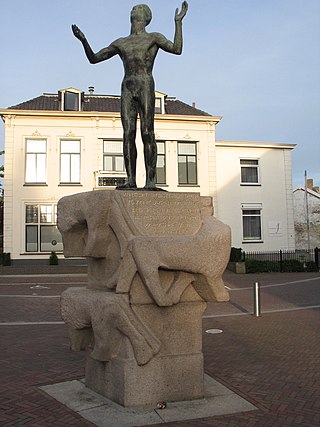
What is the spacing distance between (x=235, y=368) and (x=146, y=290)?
266 centimetres

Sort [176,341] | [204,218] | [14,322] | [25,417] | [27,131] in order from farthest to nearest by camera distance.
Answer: [27,131] < [14,322] < [204,218] < [176,341] < [25,417]

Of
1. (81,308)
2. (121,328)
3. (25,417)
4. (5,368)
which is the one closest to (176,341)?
(121,328)

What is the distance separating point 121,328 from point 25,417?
141 cm

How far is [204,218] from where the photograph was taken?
5562 mm

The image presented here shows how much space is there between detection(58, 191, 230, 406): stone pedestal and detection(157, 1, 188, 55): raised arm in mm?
2012

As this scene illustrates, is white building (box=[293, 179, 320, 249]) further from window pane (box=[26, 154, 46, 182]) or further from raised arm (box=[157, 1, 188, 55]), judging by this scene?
raised arm (box=[157, 1, 188, 55])

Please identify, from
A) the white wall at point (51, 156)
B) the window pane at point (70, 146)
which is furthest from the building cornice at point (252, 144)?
the window pane at point (70, 146)

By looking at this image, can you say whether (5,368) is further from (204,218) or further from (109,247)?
(204,218)

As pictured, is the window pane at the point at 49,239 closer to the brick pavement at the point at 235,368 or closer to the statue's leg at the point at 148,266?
the brick pavement at the point at 235,368

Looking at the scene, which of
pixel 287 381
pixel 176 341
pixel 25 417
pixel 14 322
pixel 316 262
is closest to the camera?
pixel 25 417

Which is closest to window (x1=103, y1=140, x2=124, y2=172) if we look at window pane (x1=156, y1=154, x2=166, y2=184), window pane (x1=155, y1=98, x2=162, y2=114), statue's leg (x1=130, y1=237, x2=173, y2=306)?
window pane (x1=156, y1=154, x2=166, y2=184)

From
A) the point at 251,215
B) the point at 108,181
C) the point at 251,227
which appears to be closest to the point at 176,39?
the point at 108,181

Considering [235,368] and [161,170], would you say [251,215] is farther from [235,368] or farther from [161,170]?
[235,368]

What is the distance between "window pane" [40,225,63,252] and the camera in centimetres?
2845
